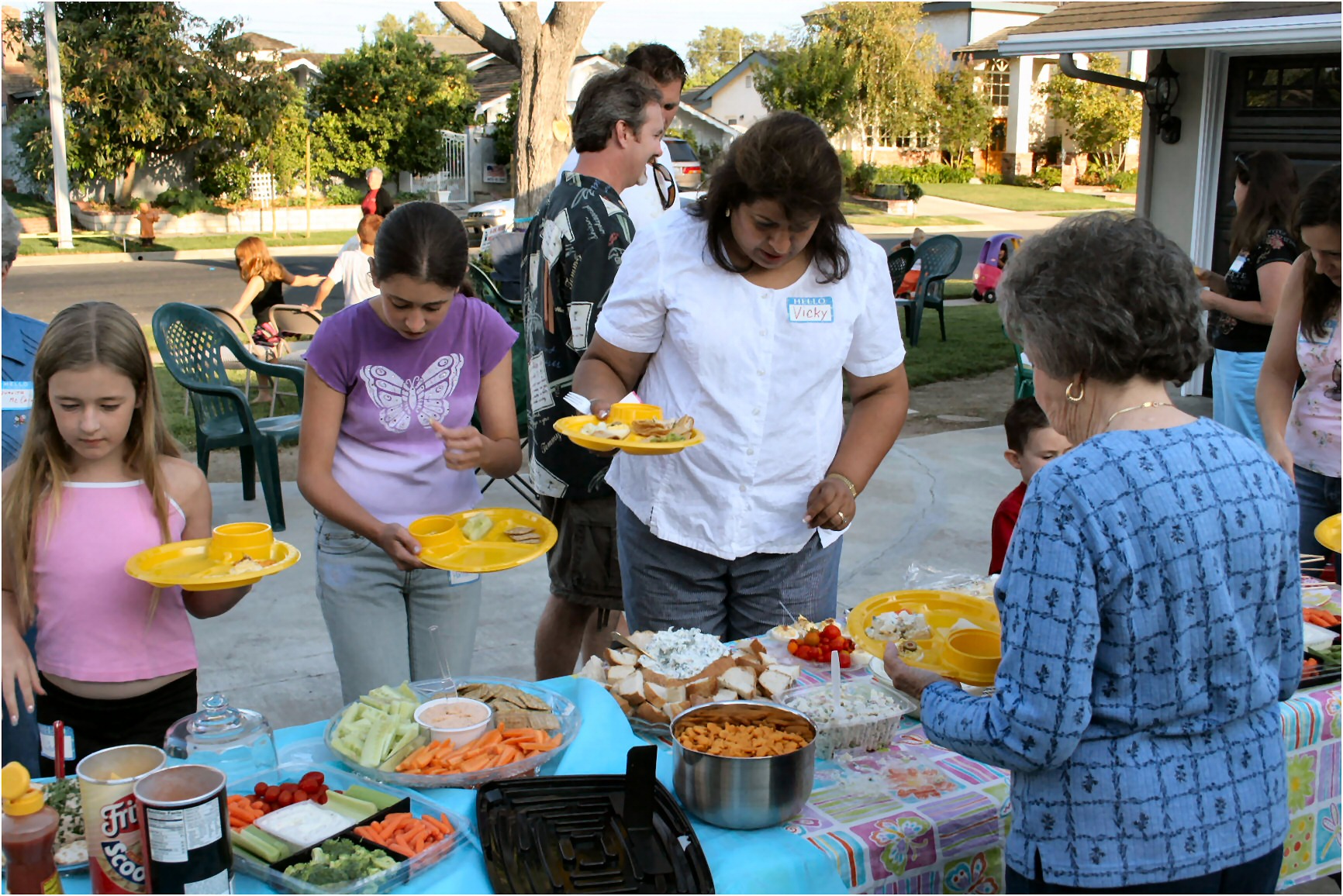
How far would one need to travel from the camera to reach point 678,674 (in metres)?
2.46

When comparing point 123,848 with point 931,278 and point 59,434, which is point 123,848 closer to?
point 59,434

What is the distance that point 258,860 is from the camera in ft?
5.82

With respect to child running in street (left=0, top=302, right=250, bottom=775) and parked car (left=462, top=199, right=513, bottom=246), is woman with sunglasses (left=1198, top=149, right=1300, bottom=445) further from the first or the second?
parked car (left=462, top=199, right=513, bottom=246)

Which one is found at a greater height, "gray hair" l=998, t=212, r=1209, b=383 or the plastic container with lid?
"gray hair" l=998, t=212, r=1209, b=383

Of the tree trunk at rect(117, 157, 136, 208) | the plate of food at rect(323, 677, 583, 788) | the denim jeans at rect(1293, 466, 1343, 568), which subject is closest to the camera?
the plate of food at rect(323, 677, 583, 788)

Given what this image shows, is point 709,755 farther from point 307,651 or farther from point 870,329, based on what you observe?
point 307,651

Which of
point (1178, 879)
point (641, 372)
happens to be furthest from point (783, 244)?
point (1178, 879)

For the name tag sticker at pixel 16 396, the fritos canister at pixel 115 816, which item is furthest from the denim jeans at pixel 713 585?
the name tag sticker at pixel 16 396

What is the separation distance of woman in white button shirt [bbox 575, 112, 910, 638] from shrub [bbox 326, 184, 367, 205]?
27.2 m

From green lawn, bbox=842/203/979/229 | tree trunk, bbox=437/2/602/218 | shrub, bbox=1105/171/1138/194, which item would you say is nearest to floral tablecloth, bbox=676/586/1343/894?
tree trunk, bbox=437/2/602/218

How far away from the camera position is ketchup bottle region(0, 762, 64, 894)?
1.68 meters

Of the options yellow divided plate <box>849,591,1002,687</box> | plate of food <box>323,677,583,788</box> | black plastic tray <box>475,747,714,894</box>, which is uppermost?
yellow divided plate <box>849,591,1002,687</box>

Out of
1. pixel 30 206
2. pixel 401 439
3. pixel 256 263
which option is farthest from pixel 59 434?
pixel 30 206

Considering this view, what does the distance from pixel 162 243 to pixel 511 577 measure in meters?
20.7
